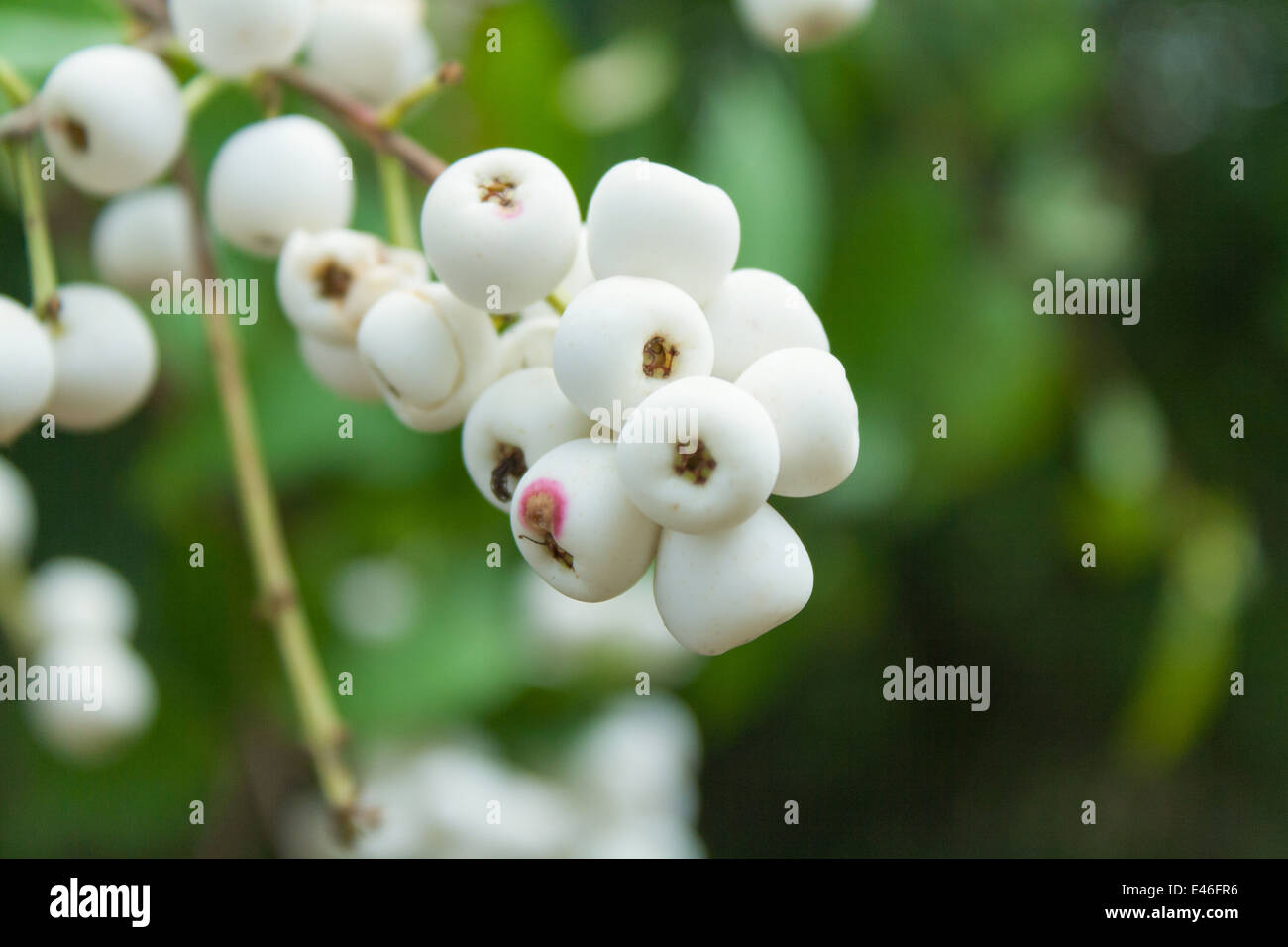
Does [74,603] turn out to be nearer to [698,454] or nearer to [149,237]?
[149,237]

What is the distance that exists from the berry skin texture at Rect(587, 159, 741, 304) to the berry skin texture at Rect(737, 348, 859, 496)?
2.3 inches

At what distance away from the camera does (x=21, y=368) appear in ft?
2.15

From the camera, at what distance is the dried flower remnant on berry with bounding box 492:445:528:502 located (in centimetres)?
57

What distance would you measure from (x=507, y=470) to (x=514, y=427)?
0.08ft

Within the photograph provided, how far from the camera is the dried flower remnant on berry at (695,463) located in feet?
1.58

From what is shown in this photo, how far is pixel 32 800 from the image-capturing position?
53.2 inches

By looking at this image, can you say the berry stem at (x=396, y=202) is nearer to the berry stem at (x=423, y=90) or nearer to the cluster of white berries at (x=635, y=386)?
the berry stem at (x=423, y=90)

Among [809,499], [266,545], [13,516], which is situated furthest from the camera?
[809,499]

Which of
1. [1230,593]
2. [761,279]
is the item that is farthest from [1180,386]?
[761,279]

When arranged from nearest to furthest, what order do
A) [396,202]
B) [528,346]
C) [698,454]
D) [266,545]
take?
1. [698,454]
2. [528,346]
3. [396,202]
4. [266,545]

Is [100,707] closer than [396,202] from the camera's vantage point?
No

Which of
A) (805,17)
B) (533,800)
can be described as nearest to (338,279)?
(805,17)

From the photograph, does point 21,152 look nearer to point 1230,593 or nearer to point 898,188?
point 898,188

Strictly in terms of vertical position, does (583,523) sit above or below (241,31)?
below
